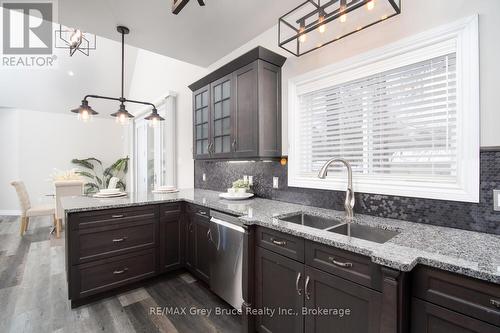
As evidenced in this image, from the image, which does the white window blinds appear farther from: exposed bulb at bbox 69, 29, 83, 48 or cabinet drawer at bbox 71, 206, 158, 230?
exposed bulb at bbox 69, 29, 83, 48

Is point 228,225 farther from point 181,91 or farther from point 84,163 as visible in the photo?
point 84,163

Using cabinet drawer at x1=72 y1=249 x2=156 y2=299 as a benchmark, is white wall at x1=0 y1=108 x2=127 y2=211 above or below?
above

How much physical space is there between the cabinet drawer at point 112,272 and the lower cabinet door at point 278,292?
1387 millimetres

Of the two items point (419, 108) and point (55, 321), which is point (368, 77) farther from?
point (55, 321)

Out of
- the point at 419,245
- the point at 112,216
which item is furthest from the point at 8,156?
the point at 419,245

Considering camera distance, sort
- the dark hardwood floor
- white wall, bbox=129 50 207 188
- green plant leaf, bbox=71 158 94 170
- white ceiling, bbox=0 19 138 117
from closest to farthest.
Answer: the dark hardwood floor < white wall, bbox=129 50 207 188 < white ceiling, bbox=0 19 138 117 < green plant leaf, bbox=71 158 94 170

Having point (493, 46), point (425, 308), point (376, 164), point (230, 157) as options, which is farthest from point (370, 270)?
point (230, 157)

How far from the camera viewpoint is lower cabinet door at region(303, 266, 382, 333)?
1.11 meters

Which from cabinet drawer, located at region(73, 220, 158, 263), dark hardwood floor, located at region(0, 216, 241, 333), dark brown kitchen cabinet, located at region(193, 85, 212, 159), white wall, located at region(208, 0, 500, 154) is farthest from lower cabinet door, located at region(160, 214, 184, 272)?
white wall, located at region(208, 0, 500, 154)

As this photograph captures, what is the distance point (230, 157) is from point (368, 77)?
1.49m

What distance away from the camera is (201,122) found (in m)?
3.09

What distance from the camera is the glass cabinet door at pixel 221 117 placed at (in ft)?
8.50

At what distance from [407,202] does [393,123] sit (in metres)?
0.58

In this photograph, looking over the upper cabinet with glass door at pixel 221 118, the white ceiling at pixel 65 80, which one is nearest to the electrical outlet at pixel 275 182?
the upper cabinet with glass door at pixel 221 118
